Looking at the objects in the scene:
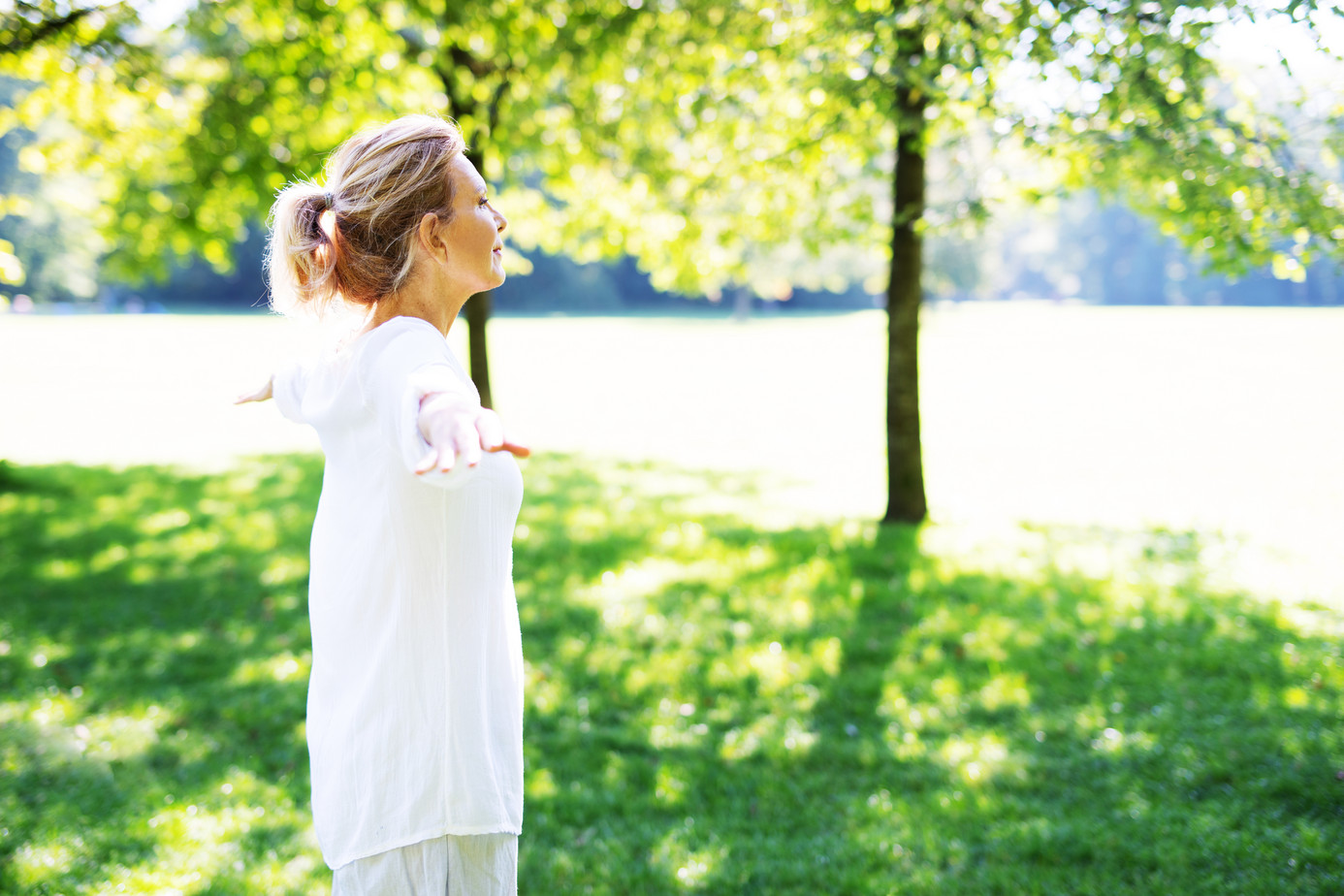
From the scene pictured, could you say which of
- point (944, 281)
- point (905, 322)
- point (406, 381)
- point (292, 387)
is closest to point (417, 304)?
point (406, 381)

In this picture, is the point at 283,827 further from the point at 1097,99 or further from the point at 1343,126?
the point at 1343,126

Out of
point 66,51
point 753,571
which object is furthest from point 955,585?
point 66,51

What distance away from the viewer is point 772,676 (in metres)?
5.45

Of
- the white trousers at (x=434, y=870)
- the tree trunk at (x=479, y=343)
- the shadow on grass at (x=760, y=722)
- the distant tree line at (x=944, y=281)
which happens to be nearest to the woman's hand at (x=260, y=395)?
the white trousers at (x=434, y=870)

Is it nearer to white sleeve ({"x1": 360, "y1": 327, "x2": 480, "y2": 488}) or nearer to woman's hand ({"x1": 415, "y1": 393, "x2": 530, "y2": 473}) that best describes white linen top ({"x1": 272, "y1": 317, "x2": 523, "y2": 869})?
white sleeve ({"x1": 360, "y1": 327, "x2": 480, "y2": 488})

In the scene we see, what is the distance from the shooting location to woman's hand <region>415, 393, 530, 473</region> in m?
1.31

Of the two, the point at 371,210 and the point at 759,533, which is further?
the point at 759,533

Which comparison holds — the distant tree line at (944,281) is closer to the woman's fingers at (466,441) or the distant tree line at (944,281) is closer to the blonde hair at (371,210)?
the blonde hair at (371,210)

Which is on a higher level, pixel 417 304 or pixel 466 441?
pixel 417 304

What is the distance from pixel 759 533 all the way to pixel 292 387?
688 centimetres

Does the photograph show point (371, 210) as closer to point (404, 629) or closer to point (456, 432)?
point (456, 432)

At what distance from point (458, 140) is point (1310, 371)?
30885 mm

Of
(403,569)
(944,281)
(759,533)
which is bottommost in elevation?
(759,533)

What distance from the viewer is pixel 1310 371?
2612 cm
